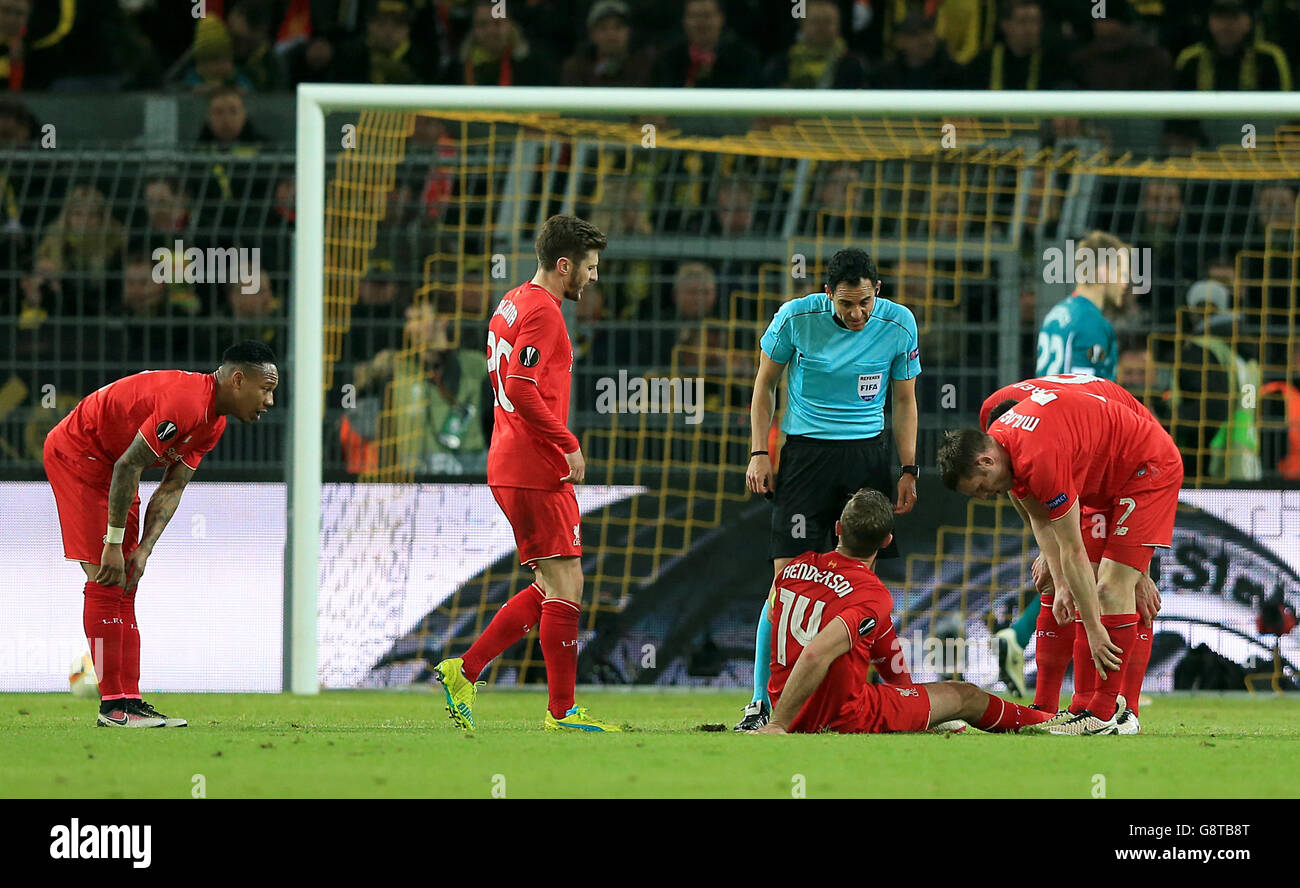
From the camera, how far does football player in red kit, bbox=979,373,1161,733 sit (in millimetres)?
5727

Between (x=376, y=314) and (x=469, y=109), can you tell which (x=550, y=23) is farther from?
(x=469, y=109)

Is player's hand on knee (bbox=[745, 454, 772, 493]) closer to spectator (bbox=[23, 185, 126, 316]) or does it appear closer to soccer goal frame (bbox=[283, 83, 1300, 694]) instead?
soccer goal frame (bbox=[283, 83, 1300, 694])

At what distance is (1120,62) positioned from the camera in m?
11.5

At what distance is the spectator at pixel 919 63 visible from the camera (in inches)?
441

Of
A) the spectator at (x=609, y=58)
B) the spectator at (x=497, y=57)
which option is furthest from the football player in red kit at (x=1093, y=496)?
the spectator at (x=497, y=57)

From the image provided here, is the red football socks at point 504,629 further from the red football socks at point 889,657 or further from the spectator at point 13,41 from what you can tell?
the spectator at point 13,41

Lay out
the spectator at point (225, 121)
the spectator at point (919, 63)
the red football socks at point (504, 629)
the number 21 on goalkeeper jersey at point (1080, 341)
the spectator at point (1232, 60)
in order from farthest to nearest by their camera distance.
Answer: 1. the spectator at point (1232, 60)
2. the spectator at point (919, 63)
3. the spectator at point (225, 121)
4. the number 21 on goalkeeper jersey at point (1080, 341)
5. the red football socks at point (504, 629)

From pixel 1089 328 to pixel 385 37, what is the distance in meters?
6.42

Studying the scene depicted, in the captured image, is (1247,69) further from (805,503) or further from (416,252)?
(805,503)

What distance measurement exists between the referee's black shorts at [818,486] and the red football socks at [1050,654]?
590mm

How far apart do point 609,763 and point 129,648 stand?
6.96 ft

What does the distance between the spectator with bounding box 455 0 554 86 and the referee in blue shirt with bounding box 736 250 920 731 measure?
6028 millimetres
